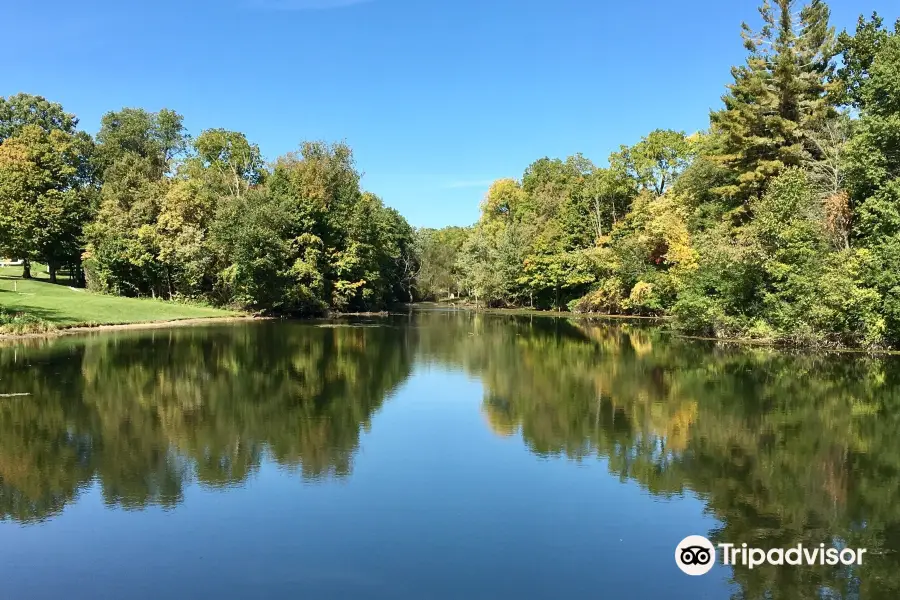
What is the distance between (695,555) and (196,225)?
53.7m

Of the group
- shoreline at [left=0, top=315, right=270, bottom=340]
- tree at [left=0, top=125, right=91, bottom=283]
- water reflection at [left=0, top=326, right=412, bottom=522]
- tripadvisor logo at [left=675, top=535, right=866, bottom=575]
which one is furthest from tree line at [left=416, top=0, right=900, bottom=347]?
tree at [left=0, top=125, right=91, bottom=283]

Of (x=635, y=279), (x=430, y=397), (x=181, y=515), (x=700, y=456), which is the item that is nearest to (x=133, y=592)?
(x=181, y=515)

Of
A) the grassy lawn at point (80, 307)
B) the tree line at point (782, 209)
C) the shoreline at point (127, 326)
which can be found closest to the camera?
the tree line at point (782, 209)

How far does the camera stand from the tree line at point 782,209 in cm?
2803

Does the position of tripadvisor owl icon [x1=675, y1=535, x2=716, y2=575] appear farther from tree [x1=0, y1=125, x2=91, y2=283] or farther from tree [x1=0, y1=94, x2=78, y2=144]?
tree [x1=0, y1=94, x2=78, y2=144]

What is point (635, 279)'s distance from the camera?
55.3 metres

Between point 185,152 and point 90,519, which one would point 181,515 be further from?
point 185,152

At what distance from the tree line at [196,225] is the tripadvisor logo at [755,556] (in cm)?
4534

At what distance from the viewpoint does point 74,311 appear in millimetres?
40375

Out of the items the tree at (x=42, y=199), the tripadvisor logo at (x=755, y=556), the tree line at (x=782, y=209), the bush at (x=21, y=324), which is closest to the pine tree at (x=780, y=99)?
the tree line at (x=782, y=209)

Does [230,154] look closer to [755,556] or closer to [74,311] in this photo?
[74,311]

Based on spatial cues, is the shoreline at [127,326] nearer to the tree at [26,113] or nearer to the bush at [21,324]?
the bush at [21,324]

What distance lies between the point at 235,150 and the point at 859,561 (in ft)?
217

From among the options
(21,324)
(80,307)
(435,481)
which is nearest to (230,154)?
(80,307)
